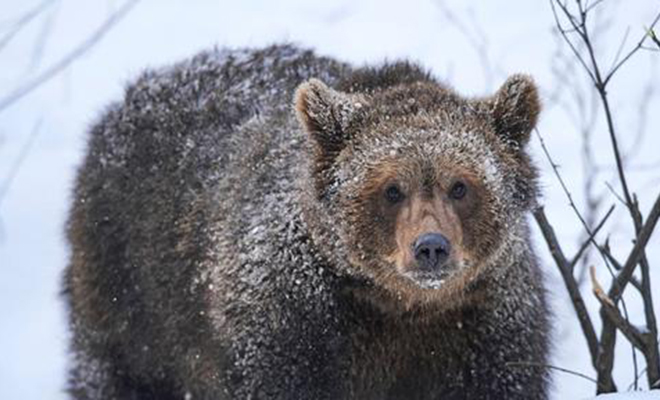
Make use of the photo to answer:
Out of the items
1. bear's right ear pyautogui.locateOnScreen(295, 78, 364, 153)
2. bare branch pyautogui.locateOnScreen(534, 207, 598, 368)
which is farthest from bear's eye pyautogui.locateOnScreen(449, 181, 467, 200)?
bare branch pyautogui.locateOnScreen(534, 207, 598, 368)

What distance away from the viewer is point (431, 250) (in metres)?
5.67

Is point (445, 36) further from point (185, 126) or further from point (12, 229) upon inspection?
point (185, 126)

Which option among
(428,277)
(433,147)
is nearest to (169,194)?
(433,147)

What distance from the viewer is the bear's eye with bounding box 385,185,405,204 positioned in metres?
6.02

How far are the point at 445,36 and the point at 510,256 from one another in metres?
9.07

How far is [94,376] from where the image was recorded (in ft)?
27.7

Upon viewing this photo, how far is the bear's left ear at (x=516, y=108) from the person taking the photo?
6.37 metres

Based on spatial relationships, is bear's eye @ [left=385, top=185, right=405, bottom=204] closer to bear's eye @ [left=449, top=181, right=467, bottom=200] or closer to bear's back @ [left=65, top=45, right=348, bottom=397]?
bear's eye @ [left=449, top=181, right=467, bottom=200]

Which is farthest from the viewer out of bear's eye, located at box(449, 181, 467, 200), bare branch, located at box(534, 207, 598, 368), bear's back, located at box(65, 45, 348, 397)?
bear's back, located at box(65, 45, 348, 397)

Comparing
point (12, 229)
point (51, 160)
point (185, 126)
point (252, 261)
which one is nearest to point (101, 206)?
point (185, 126)

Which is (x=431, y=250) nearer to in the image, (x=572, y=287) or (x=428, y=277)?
(x=428, y=277)

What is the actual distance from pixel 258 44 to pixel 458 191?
27.1 ft

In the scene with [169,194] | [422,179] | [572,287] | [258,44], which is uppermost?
[258,44]

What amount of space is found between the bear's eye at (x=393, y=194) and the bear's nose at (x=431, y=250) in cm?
33
